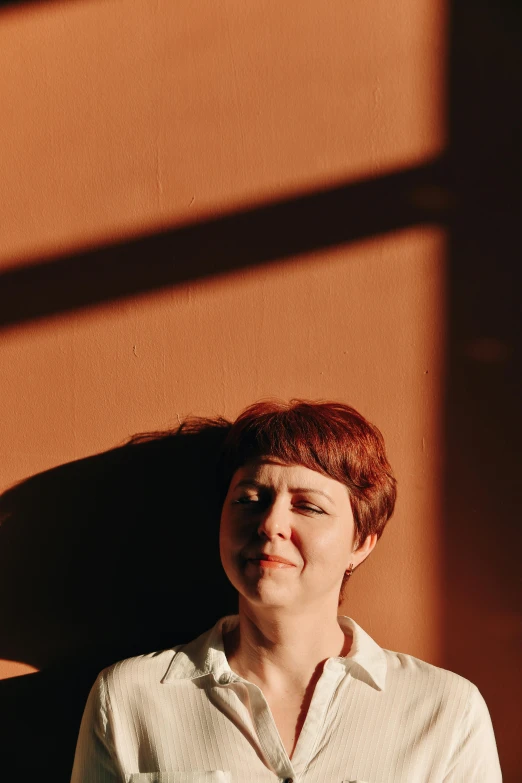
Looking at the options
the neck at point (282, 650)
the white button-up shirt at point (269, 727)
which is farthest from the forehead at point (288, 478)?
the white button-up shirt at point (269, 727)

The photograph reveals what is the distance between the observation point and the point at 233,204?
5.88 ft

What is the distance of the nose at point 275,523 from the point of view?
4.78 ft

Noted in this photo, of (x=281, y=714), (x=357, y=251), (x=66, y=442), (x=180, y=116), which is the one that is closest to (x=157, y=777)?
(x=281, y=714)

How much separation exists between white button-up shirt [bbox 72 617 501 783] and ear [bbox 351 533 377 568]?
18 cm

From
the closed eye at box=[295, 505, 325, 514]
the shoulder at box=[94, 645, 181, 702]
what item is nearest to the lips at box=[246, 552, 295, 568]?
the closed eye at box=[295, 505, 325, 514]

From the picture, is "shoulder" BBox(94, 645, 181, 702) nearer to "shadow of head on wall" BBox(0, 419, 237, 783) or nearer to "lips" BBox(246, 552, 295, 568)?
"shadow of head on wall" BBox(0, 419, 237, 783)

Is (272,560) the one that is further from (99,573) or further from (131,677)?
(99,573)

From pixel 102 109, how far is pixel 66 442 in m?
0.81

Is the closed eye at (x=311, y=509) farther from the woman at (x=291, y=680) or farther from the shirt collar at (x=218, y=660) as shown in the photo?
the shirt collar at (x=218, y=660)

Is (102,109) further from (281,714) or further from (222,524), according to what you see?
(281,714)

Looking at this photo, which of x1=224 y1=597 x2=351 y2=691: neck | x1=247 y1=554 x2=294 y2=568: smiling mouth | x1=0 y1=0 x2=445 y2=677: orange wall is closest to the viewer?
x1=247 y1=554 x2=294 y2=568: smiling mouth

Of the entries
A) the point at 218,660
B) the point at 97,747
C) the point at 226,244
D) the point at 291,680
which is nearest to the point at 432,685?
the point at 291,680

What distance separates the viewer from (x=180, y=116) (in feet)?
5.87

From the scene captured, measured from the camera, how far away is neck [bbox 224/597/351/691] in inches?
61.2
